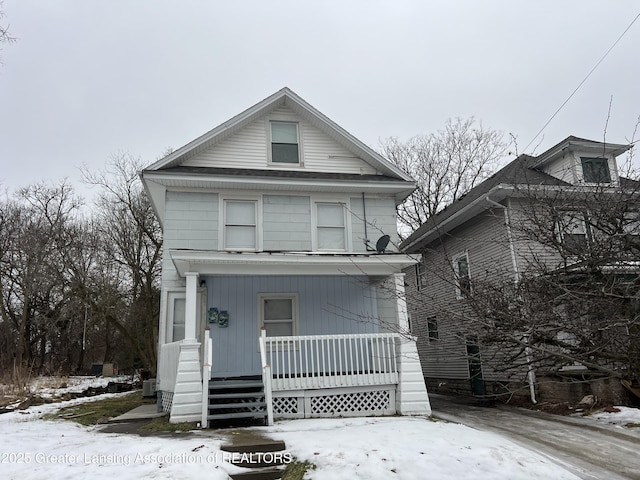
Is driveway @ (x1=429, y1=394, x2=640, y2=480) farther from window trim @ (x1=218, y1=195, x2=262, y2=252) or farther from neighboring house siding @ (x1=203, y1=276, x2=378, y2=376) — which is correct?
window trim @ (x1=218, y1=195, x2=262, y2=252)

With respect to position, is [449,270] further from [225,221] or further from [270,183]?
[225,221]

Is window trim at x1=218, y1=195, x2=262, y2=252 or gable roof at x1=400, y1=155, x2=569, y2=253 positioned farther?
gable roof at x1=400, y1=155, x2=569, y2=253

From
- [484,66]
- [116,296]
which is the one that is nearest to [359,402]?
[484,66]

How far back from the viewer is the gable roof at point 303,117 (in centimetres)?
1102

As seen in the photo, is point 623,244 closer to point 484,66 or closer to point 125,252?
point 484,66

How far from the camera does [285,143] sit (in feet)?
38.5

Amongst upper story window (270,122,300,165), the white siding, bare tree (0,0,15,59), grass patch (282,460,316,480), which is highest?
upper story window (270,122,300,165)

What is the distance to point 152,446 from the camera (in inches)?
227

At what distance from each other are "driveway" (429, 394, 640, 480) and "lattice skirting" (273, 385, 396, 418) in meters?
1.56

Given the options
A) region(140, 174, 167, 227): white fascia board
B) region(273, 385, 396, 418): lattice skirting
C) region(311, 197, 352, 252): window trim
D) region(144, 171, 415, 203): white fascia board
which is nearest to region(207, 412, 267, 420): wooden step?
region(273, 385, 396, 418): lattice skirting

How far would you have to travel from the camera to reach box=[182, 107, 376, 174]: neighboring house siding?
11.3 meters

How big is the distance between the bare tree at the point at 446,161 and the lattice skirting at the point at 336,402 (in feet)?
48.6

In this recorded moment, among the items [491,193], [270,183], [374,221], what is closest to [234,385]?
[270,183]

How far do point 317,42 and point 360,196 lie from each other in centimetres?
1113
